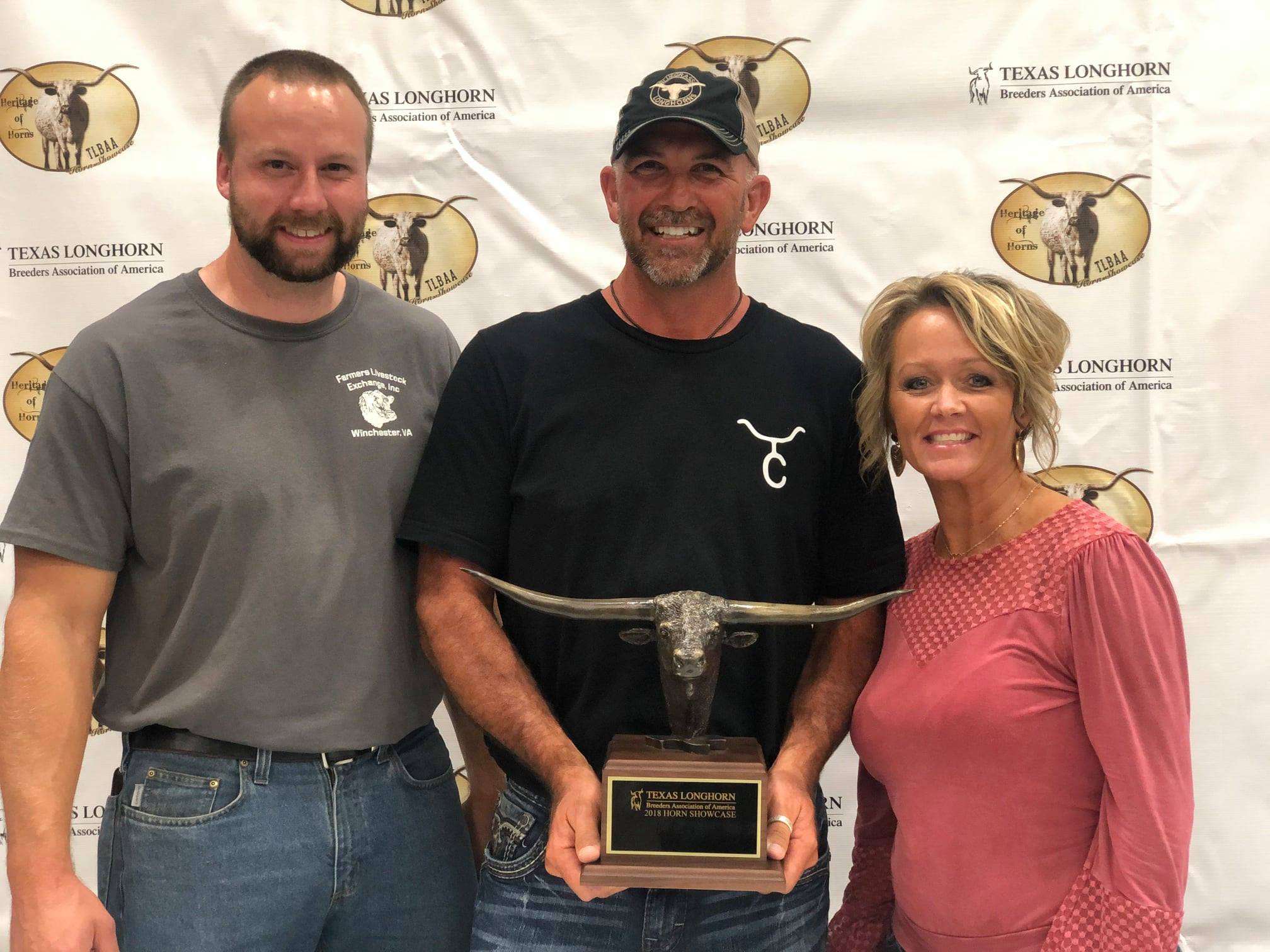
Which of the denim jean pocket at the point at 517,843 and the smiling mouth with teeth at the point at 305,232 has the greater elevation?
the smiling mouth with teeth at the point at 305,232

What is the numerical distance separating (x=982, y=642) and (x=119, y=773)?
1.73m

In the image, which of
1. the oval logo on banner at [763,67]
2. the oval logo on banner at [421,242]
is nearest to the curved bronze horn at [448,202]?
the oval logo on banner at [421,242]

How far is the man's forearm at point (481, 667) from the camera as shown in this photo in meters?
1.91

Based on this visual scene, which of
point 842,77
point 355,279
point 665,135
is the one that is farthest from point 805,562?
point 842,77

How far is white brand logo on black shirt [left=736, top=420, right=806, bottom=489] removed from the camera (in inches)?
79.5

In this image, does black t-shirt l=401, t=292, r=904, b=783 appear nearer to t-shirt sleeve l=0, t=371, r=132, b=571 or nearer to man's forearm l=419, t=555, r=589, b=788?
man's forearm l=419, t=555, r=589, b=788

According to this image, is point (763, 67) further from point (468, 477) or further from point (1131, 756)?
point (1131, 756)

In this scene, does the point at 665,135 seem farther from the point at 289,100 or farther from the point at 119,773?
the point at 119,773

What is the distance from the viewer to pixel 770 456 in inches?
79.7

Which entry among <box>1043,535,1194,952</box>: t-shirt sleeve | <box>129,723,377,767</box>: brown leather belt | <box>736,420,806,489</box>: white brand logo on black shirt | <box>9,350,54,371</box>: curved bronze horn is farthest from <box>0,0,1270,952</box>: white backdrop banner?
<box>129,723,377,767</box>: brown leather belt

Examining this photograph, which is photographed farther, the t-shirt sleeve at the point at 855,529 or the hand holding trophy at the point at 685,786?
the t-shirt sleeve at the point at 855,529

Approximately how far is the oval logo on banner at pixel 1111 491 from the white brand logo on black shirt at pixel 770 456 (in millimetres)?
1525

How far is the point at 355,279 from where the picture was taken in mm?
2234

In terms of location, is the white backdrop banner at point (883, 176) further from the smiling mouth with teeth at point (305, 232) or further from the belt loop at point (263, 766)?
the belt loop at point (263, 766)
